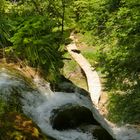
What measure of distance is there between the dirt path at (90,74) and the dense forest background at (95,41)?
3.72 feet

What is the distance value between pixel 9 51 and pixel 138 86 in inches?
158

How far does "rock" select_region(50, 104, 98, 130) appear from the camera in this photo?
7.60 m

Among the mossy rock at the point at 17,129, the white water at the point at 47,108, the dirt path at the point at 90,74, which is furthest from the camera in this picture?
the dirt path at the point at 90,74

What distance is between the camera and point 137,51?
11102mm

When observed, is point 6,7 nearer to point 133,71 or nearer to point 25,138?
point 133,71

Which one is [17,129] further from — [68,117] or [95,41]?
[95,41]

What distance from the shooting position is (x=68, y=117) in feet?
25.3

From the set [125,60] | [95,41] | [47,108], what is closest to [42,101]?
[47,108]

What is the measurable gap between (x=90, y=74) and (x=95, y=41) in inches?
84.7

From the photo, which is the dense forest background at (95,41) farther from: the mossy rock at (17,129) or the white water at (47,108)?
the mossy rock at (17,129)

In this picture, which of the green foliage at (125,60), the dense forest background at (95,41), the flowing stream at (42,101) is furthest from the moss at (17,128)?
the green foliage at (125,60)

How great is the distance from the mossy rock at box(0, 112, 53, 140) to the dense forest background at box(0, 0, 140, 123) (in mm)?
3448

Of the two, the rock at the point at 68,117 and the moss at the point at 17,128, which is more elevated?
the moss at the point at 17,128

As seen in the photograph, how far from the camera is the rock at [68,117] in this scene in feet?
24.9
